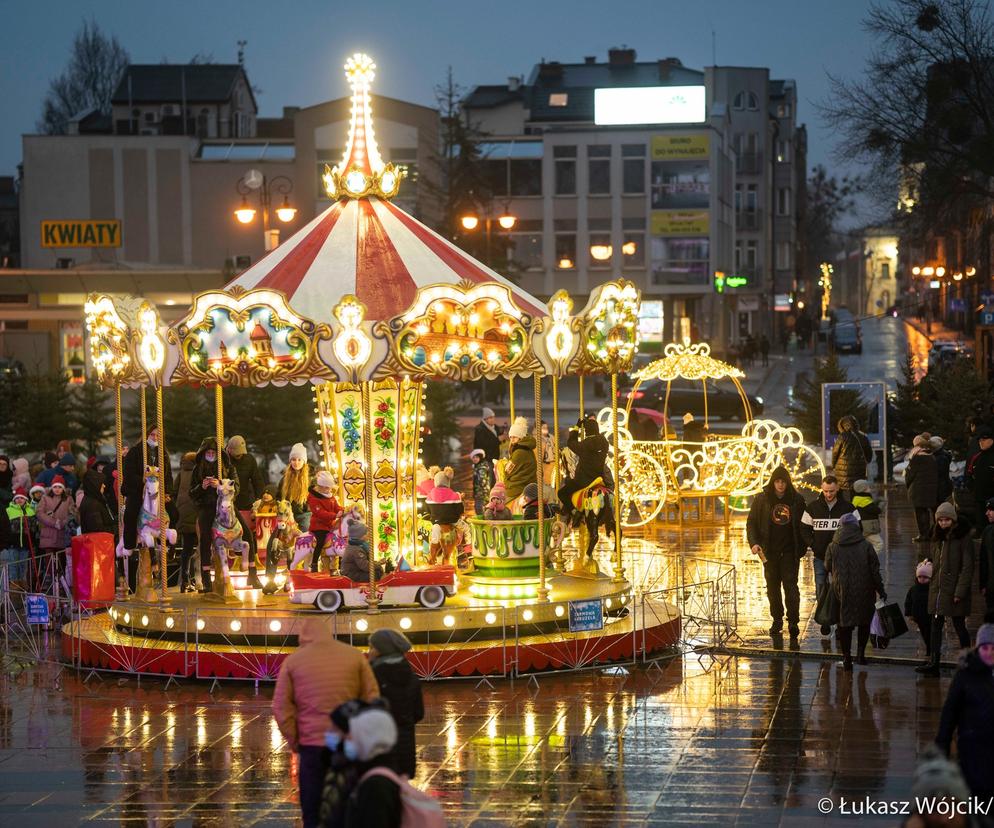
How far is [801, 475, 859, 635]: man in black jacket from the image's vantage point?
16.5m

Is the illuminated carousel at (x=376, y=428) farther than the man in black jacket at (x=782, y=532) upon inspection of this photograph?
No

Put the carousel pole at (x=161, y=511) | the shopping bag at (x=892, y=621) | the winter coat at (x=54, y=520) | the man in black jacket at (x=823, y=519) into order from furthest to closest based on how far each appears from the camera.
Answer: the winter coat at (x=54, y=520)
the carousel pole at (x=161, y=511)
the man in black jacket at (x=823, y=519)
the shopping bag at (x=892, y=621)

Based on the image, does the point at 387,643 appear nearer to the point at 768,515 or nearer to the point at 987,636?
the point at 987,636

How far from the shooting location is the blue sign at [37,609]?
58.6 ft

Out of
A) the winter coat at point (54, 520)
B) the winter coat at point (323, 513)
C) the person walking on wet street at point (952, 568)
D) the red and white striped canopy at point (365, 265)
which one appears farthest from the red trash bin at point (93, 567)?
the person walking on wet street at point (952, 568)

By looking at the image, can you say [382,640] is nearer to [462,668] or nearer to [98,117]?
[462,668]

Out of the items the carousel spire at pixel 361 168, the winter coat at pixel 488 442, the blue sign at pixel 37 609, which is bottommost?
the blue sign at pixel 37 609

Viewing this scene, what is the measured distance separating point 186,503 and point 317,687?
30.8ft

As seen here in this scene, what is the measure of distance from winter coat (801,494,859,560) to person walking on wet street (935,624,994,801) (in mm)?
7282

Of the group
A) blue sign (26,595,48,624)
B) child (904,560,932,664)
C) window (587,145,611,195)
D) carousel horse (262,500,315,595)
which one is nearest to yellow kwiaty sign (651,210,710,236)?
window (587,145,611,195)

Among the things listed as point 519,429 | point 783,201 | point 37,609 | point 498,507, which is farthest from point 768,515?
point 783,201

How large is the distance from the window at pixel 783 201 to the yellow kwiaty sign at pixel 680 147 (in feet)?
117

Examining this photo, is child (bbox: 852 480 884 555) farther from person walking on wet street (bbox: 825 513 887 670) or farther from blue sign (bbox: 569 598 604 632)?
blue sign (bbox: 569 598 604 632)

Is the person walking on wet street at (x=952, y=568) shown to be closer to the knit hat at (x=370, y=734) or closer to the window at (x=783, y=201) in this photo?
the knit hat at (x=370, y=734)
